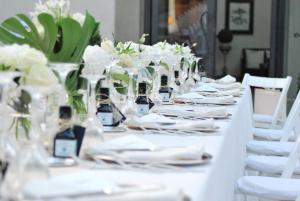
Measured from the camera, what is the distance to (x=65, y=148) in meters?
1.67

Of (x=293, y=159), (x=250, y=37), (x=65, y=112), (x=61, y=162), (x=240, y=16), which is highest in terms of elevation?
(x=240, y=16)

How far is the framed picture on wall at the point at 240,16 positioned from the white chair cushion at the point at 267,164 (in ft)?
31.1

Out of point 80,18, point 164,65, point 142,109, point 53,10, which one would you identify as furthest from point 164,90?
point 53,10

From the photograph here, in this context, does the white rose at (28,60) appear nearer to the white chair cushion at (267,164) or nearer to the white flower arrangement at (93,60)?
the white flower arrangement at (93,60)

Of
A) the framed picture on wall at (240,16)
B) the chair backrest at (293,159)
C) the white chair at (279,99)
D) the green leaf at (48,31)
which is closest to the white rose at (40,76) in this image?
the green leaf at (48,31)

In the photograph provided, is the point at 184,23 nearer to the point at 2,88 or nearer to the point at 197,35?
the point at 197,35

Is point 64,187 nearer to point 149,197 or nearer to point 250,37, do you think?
point 149,197

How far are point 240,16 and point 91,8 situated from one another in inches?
195

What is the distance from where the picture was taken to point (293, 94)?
9297mm

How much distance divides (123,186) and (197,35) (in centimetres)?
814

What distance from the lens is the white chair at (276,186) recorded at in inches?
109

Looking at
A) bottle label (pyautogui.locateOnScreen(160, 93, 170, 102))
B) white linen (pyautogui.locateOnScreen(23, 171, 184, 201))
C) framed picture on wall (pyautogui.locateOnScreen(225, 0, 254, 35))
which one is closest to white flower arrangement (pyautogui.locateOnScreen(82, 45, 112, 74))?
white linen (pyautogui.locateOnScreen(23, 171, 184, 201))

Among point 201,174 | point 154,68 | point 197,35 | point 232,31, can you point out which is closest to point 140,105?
point 154,68

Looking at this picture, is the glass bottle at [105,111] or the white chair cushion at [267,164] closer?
the glass bottle at [105,111]
